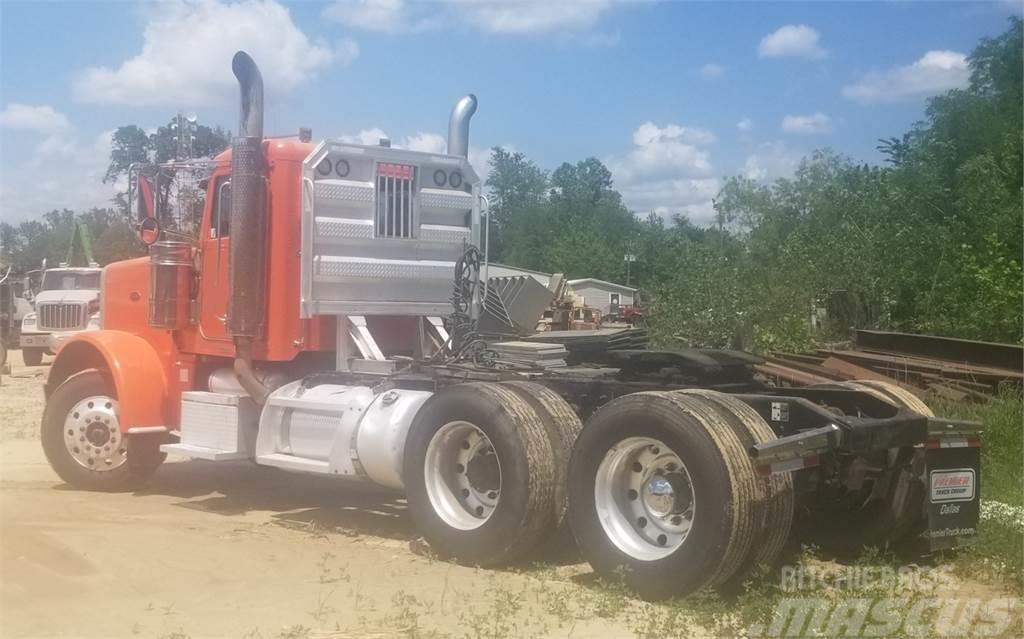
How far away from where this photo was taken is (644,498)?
6.29 metres

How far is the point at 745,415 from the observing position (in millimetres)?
5969

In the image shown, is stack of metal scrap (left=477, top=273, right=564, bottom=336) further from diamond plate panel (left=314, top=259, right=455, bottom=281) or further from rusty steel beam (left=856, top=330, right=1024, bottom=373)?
rusty steel beam (left=856, top=330, right=1024, bottom=373)

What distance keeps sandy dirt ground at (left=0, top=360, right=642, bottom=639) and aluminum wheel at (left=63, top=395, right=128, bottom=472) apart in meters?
0.30

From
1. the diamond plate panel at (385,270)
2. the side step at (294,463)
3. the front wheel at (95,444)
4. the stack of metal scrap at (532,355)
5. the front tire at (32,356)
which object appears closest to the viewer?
the stack of metal scrap at (532,355)

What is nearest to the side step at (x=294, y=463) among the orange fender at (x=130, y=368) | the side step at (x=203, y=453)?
the side step at (x=203, y=453)

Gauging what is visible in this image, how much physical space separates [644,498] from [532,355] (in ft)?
7.05

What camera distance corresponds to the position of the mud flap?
6191 millimetres

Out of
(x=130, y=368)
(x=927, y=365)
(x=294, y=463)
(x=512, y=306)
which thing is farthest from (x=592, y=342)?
(x=927, y=365)

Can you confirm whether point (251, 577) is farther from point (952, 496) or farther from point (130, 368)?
point (952, 496)

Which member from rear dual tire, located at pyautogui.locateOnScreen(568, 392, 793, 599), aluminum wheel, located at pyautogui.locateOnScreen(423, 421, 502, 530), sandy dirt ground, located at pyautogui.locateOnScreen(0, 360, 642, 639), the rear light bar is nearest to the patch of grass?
the rear light bar

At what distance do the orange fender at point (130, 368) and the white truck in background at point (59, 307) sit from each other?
49.3ft

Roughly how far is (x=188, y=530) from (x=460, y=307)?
2.82 metres

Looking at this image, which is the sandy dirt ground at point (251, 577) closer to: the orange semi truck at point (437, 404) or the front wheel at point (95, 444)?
the front wheel at point (95, 444)

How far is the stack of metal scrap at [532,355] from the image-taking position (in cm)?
816
